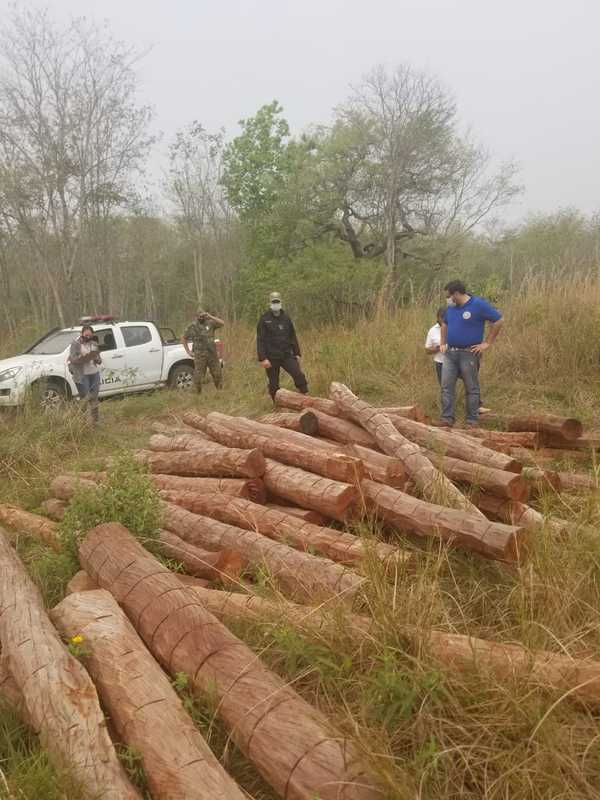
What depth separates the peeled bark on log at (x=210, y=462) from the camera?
469 centimetres

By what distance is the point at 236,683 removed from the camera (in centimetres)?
243

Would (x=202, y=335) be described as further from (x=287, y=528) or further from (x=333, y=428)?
(x=287, y=528)

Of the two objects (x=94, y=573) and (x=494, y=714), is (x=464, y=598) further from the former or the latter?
(x=94, y=573)

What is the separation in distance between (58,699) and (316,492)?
7.16 ft

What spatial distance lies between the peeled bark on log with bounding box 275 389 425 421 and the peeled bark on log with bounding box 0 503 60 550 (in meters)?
2.80

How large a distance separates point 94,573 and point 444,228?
2216 cm

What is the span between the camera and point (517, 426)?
5.73m

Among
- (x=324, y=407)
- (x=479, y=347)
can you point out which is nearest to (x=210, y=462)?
(x=324, y=407)

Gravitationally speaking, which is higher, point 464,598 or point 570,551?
point 570,551

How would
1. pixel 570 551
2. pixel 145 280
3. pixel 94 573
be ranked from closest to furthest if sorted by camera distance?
pixel 570 551 < pixel 94 573 < pixel 145 280

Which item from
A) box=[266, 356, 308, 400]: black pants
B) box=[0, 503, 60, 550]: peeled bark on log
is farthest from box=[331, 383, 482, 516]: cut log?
box=[0, 503, 60, 550]: peeled bark on log

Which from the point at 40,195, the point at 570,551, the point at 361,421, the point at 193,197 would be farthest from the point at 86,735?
the point at 193,197

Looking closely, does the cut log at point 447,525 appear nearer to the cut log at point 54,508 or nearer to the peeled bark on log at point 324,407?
the peeled bark on log at point 324,407

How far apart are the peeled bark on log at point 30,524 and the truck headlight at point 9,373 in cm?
469
